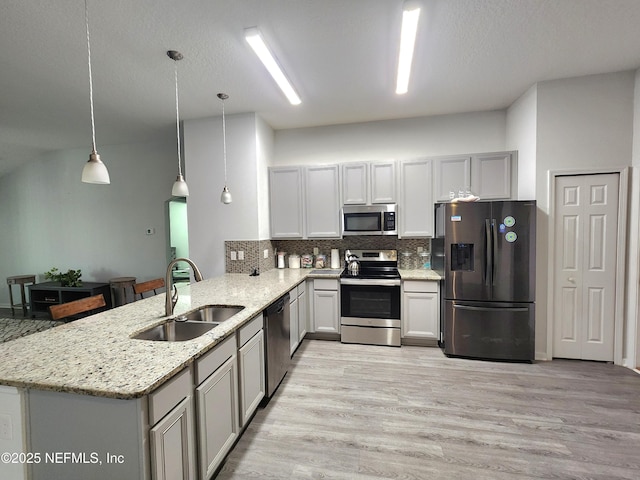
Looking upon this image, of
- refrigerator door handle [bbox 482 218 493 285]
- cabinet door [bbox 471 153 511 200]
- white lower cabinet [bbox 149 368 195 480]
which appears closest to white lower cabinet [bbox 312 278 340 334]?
refrigerator door handle [bbox 482 218 493 285]

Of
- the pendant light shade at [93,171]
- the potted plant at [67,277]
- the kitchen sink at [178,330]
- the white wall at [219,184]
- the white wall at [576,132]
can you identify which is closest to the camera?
the pendant light shade at [93,171]

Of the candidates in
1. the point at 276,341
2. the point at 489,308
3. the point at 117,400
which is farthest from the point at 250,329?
the point at 489,308

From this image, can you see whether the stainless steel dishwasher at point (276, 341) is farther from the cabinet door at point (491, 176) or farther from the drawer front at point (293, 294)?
the cabinet door at point (491, 176)

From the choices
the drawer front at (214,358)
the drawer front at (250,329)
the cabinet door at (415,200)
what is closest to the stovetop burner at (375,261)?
the cabinet door at (415,200)

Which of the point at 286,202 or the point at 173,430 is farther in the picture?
the point at 286,202

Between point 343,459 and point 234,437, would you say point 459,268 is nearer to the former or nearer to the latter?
point 343,459

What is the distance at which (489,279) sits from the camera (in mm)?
3051

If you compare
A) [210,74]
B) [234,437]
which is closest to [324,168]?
[210,74]

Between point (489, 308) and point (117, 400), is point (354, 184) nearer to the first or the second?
point (489, 308)

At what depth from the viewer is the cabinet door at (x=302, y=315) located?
3.42m

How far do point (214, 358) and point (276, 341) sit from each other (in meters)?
0.98

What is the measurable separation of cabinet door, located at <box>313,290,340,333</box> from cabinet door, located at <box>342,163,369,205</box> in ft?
4.31

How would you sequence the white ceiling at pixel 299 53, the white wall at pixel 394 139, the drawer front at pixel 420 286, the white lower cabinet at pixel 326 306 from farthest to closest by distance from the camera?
the white wall at pixel 394 139 < the white lower cabinet at pixel 326 306 < the drawer front at pixel 420 286 < the white ceiling at pixel 299 53

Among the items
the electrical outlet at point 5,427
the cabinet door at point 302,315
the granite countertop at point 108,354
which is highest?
the granite countertop at point 108,354
